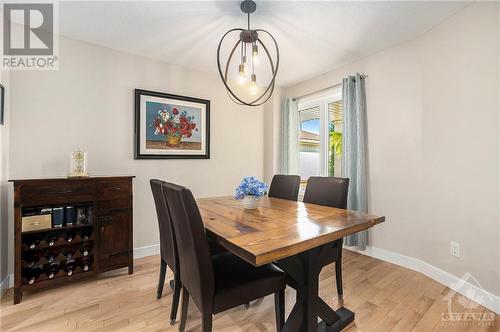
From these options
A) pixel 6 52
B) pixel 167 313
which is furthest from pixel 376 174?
pixel 6 52

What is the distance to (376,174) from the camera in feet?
9.14

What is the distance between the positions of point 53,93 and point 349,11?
2875mm

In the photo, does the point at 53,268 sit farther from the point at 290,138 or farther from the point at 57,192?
the point at 290,138

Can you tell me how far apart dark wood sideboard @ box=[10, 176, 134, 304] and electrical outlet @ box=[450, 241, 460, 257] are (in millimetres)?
3041

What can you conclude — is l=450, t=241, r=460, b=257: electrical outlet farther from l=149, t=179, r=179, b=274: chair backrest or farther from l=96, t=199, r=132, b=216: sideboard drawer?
l=96, t=199, r=132, b=216: sideboard drawer

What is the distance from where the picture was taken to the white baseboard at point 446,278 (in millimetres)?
1829

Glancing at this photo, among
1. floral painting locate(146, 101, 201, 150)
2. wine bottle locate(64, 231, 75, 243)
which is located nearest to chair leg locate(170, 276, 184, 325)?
wine bottle locate(64, 231, 75, 243)

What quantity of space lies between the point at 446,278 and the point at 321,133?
218 centimetres

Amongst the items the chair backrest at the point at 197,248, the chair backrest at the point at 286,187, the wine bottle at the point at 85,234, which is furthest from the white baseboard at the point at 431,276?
the chair backrest at the point at 197,248

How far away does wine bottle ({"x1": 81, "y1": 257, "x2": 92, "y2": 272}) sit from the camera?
2.18m

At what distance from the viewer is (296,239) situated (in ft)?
3.63

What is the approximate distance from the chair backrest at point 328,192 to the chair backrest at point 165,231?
1270 millimetres

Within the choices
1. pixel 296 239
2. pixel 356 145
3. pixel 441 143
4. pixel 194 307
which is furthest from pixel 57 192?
pixel 441 143

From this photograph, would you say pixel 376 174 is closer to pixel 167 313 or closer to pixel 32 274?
pixel 167 313
